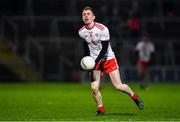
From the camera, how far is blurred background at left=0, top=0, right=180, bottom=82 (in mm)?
36812

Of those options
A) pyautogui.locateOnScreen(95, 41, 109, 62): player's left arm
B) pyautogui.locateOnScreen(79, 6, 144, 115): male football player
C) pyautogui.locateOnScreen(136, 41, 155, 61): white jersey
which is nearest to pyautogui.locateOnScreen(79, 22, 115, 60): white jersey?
pyautogui.locateOnScreen(79, 6, 144, 115): male football player

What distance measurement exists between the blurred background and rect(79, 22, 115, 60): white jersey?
1881 cm

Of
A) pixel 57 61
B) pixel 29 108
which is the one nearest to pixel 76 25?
pixel 57 61

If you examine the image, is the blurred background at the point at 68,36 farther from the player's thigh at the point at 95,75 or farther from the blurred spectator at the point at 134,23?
the player's thigh at the point at 95,75

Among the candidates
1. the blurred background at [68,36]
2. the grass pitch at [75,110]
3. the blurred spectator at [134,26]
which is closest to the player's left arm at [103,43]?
the grass pitch at [75,110]

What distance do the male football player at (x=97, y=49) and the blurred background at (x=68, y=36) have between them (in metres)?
18.8

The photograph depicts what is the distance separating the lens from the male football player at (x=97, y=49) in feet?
53.5

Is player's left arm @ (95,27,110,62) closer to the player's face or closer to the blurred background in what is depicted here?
the player's face

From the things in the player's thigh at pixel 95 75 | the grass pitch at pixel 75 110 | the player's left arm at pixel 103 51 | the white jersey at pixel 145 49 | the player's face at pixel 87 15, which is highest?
the player's face at pixel 87 15

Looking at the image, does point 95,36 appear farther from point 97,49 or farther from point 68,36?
point 68,36

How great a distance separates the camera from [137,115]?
16.3 m

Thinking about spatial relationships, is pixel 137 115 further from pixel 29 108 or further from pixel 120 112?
pixel 29 108

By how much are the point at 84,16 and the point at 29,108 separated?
3705 millimetres

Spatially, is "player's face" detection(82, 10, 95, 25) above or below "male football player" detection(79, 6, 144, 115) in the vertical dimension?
above
